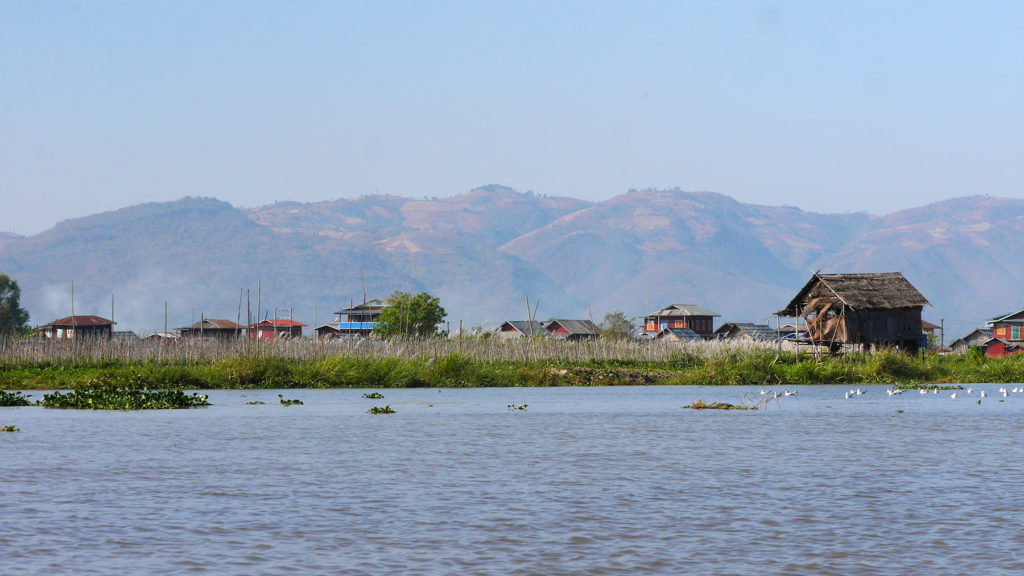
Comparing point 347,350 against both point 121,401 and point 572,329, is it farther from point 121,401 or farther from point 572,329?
point 572,329

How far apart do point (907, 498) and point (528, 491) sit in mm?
4770

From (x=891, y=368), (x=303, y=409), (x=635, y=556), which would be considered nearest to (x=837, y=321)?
(x=891, y=368)

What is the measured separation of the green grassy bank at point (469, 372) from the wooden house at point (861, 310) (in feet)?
17.7

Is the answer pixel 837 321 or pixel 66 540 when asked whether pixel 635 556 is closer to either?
pixel 66 540

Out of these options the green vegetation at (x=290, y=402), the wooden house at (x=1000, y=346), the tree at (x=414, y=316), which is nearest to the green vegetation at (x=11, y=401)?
the green vegetation at (x=290, y=402)

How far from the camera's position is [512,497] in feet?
48.7

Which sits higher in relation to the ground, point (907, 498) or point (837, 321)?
point (837, 321)

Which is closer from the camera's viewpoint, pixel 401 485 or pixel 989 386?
pixel 401 485

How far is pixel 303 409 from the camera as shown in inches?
1291

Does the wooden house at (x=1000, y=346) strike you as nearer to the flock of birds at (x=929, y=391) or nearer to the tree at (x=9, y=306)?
the flock of birds at (x=929, y=391)

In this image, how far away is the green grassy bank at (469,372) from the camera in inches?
1780

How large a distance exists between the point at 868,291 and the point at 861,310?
1.37 metres

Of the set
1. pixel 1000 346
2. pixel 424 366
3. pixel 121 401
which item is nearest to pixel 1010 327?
pixel 1000 346

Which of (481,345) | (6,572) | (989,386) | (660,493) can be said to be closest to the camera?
(6,572)
